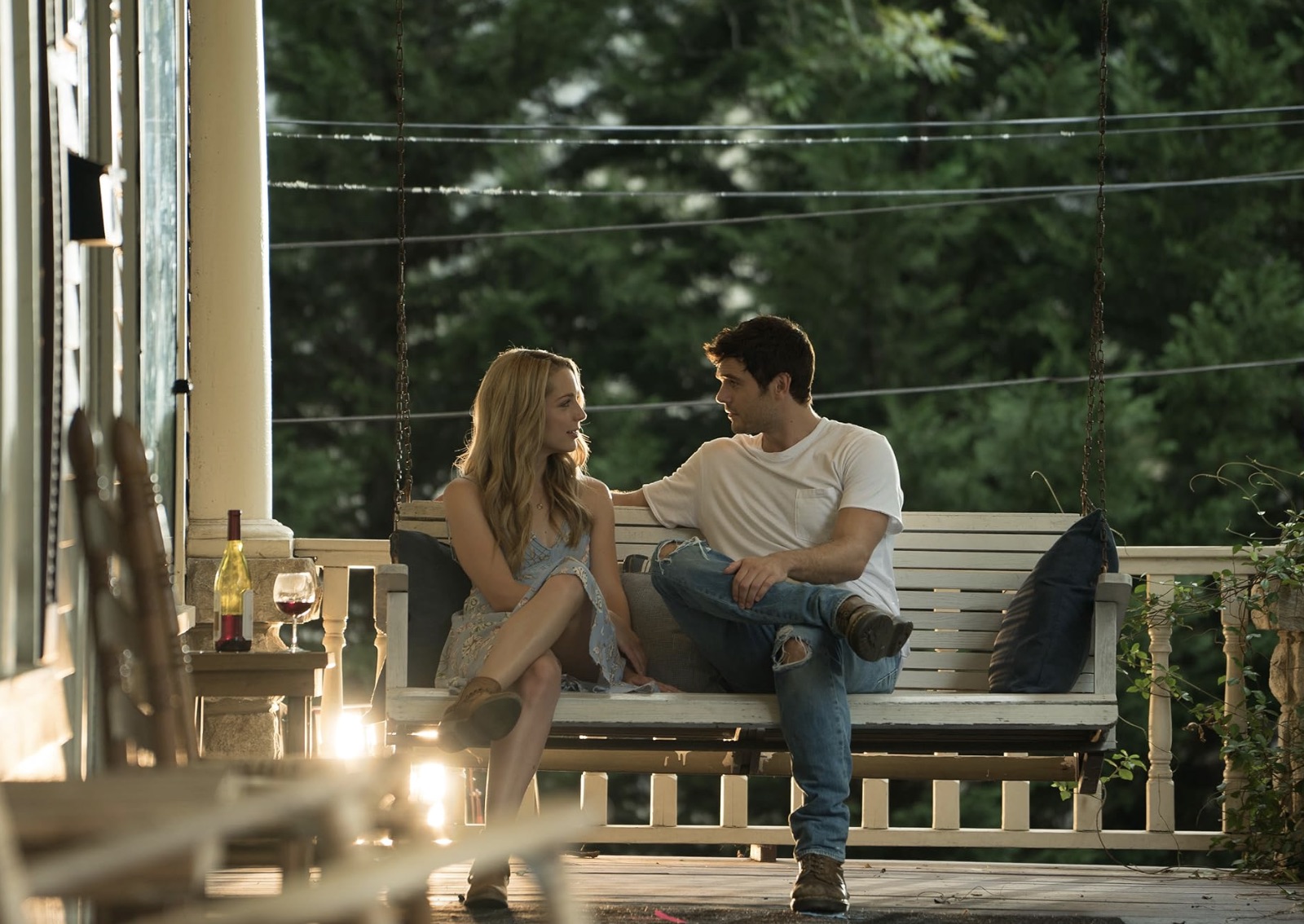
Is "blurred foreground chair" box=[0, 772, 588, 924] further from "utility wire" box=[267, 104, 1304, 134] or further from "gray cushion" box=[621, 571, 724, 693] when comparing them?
"utility wire" box=[267, 104, 1304, 134]

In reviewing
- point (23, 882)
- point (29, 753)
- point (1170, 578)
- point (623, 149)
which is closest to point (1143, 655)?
point (1170, 578)

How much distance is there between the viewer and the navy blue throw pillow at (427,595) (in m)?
3.10

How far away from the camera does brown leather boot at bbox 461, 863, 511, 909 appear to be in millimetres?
2695

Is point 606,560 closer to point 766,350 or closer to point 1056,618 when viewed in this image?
point 766,350

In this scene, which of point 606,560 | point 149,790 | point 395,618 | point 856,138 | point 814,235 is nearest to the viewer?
point 149,790

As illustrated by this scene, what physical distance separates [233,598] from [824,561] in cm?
111

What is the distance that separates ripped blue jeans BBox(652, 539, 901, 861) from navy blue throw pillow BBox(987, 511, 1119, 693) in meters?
0.31

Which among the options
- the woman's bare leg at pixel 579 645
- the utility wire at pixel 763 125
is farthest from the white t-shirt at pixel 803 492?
the utility wire at pixel 763 125

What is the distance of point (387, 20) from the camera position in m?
10.2

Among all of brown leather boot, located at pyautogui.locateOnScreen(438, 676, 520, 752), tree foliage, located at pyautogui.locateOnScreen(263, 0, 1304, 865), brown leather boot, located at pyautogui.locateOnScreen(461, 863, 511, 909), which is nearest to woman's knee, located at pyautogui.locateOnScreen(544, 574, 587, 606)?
brown leather boot, located at pyautogui.locateOnScreen(438, 676, 520, 752)

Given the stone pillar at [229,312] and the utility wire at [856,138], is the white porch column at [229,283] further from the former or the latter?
the utility wire at [856,138]

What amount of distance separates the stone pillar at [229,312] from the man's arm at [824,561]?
1300 millimetres

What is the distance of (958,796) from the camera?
3.66 metres

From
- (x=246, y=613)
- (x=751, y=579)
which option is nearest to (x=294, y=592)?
(x=246, y=613)
